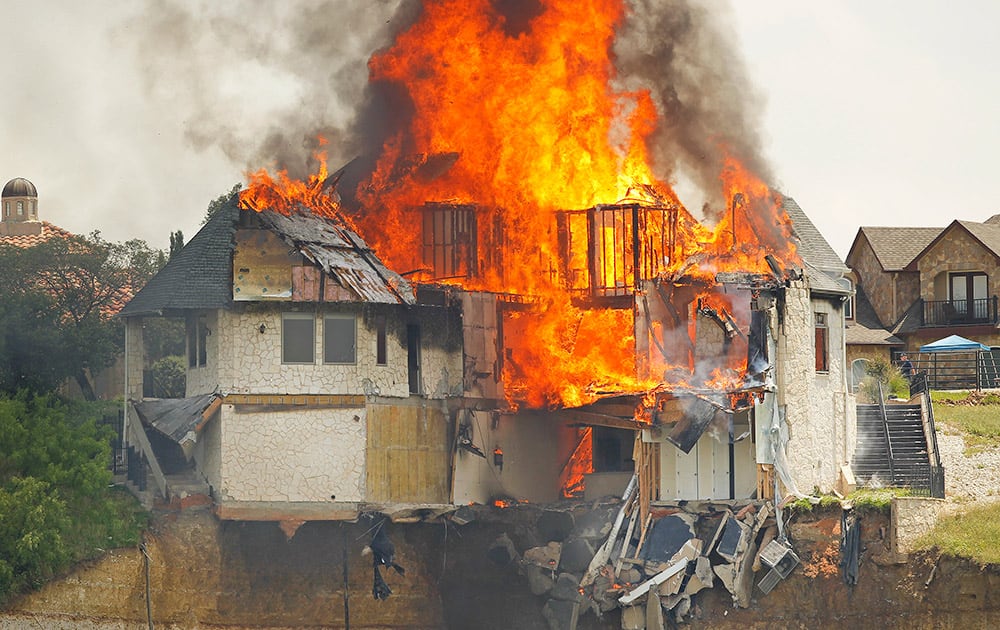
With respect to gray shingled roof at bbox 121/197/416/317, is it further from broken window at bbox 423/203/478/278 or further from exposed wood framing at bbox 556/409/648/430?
exposed wood framing at bbox 556/409/648/430

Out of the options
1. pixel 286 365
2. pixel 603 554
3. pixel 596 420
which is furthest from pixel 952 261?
pixel 286 365

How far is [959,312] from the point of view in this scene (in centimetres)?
8419

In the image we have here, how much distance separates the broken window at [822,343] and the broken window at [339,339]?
14.7m

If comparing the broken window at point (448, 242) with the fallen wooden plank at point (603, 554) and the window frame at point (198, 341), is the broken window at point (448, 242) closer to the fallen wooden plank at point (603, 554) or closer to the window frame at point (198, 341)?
the window frame at point (198, 341)

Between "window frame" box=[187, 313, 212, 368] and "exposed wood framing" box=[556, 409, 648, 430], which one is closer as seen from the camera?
"window frame" box=[187, 313, 212, 368]

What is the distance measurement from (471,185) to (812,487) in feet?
46.1

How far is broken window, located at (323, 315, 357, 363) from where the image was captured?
188 feet

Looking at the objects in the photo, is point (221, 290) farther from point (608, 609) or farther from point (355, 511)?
point (608, 609)

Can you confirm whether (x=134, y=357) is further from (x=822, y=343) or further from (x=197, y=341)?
(x=822, y=343)

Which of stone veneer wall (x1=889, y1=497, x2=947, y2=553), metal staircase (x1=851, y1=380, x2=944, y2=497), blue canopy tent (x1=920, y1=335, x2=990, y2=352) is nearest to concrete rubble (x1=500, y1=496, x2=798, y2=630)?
stone veneer wall (x1=889, y1=497, x2=947, y2=553)

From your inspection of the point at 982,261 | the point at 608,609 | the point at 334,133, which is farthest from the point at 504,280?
the point at 982,261

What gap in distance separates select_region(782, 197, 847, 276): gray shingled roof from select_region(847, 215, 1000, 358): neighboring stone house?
19412 millimetres

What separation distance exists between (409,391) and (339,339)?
270 centimetres

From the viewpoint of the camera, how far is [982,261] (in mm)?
83750
